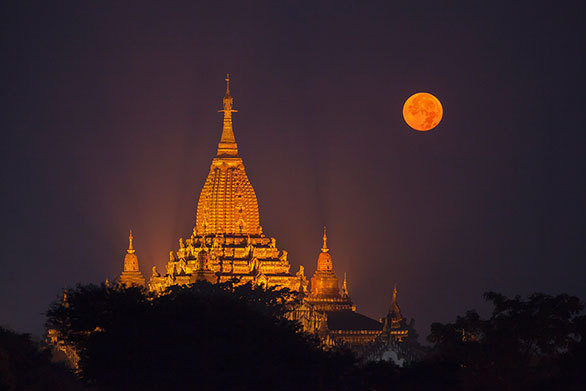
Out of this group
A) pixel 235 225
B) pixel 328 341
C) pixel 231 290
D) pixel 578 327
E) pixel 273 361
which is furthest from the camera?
pixel 235 225

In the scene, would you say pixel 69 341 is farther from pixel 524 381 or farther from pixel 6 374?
pixel 524 381

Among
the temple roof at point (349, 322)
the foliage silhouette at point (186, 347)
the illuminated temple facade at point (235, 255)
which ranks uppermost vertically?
the illuminated temple facade at point (235, 255)

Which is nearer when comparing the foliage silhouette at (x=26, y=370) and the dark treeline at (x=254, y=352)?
the dark treeline at (x=254, y=352)

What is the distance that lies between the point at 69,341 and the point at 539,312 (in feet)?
53.1

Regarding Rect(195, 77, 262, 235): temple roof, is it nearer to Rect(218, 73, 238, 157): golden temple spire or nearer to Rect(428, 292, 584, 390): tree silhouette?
Rect(218, 73, 238, 157): golden temple spire

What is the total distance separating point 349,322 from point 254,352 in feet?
207

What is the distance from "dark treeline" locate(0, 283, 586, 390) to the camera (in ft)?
246

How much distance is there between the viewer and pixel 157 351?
75.9 m

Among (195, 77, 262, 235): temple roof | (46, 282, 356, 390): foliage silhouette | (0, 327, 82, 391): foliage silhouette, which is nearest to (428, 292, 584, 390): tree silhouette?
(46, 282, 356, 390): foliage silhouette

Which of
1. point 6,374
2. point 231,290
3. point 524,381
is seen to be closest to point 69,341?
point 6,374

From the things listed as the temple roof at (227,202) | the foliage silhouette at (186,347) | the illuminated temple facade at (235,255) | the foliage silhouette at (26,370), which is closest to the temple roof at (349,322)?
the illuminated temple facade at (235,255)

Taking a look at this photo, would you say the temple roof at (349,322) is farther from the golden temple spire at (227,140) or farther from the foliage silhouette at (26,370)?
the foliage silhouette at (26,370)

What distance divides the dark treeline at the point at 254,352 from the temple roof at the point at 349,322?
49333mm

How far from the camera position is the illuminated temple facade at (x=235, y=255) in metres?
140
